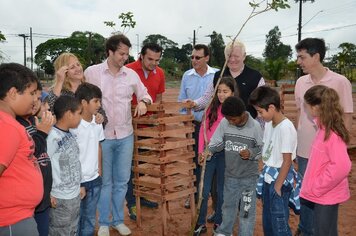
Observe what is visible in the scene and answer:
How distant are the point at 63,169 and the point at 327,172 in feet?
6.87

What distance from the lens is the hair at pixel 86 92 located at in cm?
355

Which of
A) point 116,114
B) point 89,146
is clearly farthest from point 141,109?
point 89,146

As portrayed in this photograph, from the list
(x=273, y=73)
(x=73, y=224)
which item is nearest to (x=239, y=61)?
(x=73, y=224)

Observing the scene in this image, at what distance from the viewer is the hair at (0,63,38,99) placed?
7.21ft

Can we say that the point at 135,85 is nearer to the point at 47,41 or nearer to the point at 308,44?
the point at 308,44

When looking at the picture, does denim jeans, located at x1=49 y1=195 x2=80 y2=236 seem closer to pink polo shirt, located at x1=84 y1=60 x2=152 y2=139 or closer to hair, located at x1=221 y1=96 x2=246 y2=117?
pink polo shirt, located at x1=84 y1=60 x2=152 y2=139

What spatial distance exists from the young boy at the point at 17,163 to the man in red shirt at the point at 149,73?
2.50 m

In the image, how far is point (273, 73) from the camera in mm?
43156

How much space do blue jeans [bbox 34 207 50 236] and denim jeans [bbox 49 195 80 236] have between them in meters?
0.23

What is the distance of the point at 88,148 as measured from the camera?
3.48m

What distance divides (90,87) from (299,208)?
232 centimetres

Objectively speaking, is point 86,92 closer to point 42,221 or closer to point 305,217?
point 42,221

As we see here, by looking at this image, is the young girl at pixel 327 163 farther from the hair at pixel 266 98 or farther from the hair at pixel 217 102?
the hair at pixel 217 102

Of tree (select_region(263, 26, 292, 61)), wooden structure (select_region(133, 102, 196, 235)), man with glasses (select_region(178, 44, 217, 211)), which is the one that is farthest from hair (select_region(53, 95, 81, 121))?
tree (select_region(263, 26, 292, 61))
